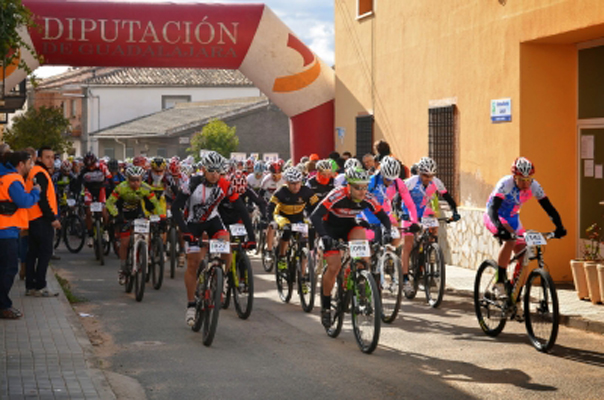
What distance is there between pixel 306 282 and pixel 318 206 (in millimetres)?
2215

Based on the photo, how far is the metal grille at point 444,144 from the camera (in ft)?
56.9

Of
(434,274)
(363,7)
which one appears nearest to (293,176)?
(434,274)

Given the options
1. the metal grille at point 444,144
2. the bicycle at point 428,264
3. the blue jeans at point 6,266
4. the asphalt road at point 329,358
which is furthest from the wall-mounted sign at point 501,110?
the blue jeans at point 6,266

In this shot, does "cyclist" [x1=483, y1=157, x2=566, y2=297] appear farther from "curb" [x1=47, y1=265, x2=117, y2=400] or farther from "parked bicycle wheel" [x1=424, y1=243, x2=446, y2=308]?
"curb" [x1=47, y1=265, x2=117, y2=400]

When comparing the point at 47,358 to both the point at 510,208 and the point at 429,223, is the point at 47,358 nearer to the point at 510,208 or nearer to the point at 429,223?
the point at 510,208

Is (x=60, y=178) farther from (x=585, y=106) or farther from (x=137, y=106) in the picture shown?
(x=137, y=106)

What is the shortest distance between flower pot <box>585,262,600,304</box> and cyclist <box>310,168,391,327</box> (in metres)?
3.05

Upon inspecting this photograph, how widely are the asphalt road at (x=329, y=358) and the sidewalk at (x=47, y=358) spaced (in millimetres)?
309

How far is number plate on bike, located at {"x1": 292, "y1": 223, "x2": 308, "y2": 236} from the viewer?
12.0 meters

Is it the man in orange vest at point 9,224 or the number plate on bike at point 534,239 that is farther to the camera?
the man in orange vest at point 9,224

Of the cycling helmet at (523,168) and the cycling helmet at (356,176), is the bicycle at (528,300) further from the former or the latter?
the cycling helmet at (356,176)

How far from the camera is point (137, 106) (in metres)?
77.1

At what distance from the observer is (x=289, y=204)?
12.7 metres

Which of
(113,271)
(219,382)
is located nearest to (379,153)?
(113,271)
